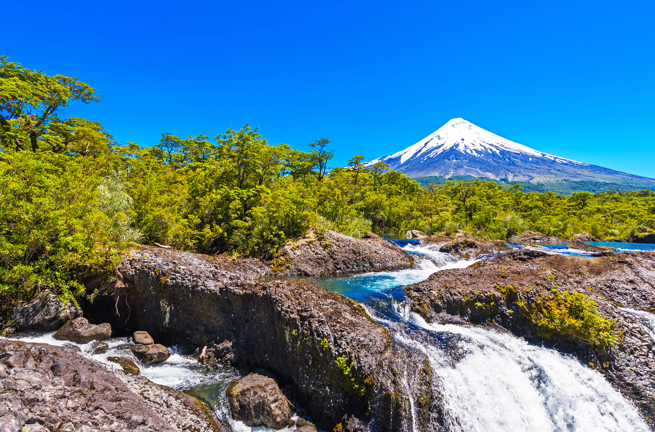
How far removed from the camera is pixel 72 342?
7875 mm

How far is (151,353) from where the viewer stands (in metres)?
7.61

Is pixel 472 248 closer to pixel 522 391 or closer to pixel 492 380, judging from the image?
pixel 522 391

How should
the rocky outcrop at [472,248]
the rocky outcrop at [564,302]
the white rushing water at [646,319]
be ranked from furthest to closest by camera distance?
1. the rocky outcrop at [472,248]
2. the white rushing water at [646,319]
3. the rocky outcrop at [564,302]

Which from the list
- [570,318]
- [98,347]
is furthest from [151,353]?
[570,318]

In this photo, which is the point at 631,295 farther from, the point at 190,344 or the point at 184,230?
the point at 184,230

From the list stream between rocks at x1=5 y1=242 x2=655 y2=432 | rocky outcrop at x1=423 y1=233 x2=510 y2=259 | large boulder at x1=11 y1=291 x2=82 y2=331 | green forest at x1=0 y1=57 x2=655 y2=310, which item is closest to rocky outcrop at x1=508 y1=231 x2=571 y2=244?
green forest at x1=0 y1=57 x2=655 y2=310

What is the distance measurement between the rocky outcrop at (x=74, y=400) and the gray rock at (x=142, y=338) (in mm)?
2597

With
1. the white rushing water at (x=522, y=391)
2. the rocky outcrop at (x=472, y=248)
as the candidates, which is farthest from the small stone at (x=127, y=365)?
the rocky outcrop at (x=472, y=248)

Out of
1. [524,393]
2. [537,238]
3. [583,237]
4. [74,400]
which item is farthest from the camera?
[583,237]

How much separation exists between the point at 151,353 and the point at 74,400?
329cm

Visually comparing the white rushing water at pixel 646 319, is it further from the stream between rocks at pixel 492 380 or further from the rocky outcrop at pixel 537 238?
the rocky outcrop at pixel 537 238

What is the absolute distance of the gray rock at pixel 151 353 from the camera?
7543mm

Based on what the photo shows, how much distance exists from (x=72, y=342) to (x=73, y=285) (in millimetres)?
1885

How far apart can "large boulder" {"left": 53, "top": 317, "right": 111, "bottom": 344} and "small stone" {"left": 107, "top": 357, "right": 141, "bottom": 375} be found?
1.48 metres
